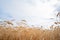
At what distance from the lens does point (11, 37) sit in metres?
2.48

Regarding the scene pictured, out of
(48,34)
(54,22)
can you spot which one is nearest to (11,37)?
(48,34)

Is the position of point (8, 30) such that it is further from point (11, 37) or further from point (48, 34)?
point (48, 34)

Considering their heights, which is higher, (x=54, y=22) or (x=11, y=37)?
(x=54, y=22)

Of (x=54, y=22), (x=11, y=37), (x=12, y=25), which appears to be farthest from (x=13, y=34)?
(x=54, y=22)

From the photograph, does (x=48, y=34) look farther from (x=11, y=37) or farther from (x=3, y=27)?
(x=3, y=27)

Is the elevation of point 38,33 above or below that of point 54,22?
below

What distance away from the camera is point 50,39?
95.8 inches

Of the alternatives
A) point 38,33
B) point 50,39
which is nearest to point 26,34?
point 38,33

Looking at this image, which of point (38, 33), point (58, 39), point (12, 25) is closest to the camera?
point (58, 39)

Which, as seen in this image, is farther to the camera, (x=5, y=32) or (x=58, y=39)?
(x=5, y=32)

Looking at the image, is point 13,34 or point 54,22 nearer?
point 13,34

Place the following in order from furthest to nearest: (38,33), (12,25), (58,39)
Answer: (12,25), (38,33), (58,39)

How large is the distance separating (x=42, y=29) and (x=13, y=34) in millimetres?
461

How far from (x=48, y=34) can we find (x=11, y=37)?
51 centimetres
